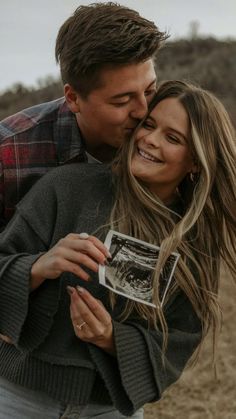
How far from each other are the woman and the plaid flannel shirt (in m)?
0.12

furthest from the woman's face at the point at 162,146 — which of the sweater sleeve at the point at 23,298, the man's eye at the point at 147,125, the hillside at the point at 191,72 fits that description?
the hillside at the point at 191,72

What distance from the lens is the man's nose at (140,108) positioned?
2.38m

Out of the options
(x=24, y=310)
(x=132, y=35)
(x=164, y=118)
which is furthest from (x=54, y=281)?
(x=132, y=35)

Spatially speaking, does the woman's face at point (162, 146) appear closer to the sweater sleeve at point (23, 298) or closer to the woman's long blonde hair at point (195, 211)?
the woman's long blonde hair at point (195, 211)

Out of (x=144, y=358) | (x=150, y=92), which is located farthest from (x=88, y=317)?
(x=150, y=92)

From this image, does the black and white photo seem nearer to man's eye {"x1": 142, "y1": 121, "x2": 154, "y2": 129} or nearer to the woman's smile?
the woman's smile

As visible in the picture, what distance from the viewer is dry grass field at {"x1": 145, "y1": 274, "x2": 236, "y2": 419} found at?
446cm

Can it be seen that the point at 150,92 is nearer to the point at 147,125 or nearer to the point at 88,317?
the point at 147,125

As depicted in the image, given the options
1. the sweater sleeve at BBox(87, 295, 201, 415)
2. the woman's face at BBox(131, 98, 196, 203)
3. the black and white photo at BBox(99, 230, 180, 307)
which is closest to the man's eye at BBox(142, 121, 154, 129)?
the woman's face at BBox(131, 98, 196, 203)

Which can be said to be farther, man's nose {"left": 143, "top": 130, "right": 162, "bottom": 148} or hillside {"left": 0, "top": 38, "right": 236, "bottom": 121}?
hillside {"left": 0, "top": 38, "right": 236, "bottom": 121}

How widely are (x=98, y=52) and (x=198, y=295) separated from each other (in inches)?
33.3

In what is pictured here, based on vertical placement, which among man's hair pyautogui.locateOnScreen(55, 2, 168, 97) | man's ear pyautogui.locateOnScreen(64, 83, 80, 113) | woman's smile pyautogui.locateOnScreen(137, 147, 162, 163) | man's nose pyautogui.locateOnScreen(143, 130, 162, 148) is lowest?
woman's smile pyautogui.locateOnScreen(137, 147, 162, 163)

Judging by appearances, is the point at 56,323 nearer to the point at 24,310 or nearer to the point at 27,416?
the point at 24,310

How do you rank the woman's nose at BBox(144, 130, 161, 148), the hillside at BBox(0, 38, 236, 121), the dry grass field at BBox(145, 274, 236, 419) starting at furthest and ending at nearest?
the hillside at BBox(0, 38, 236, 121) → the dry grass field at BBox(145, 274, 236, 419) → the woman's nose at BBox(144, 130, 161, 148)
